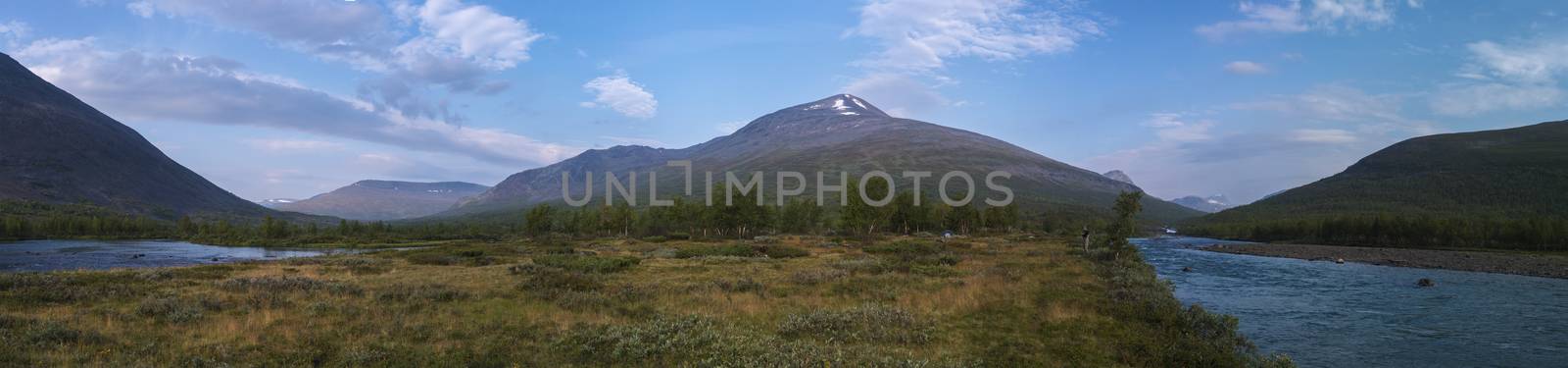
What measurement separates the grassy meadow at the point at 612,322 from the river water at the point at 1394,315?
490 centimetres

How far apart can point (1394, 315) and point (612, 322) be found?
1414 inches

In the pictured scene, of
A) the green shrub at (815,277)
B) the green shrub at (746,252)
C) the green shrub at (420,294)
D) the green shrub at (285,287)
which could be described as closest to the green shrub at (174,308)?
the green shrub at (285,287)

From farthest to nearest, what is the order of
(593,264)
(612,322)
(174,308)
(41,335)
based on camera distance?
(593,264) → (174,308) → (612,322) → (41,335)

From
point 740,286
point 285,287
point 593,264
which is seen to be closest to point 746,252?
point 593,264

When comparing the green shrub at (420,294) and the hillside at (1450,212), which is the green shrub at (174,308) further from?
the hillside at (1450,212)

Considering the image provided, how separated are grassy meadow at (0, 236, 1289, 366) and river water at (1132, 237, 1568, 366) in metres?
4.90

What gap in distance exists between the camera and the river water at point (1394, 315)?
2077 cm

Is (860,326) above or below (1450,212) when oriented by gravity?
below

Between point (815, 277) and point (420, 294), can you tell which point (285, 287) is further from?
point (815, 277)

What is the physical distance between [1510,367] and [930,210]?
323 ft

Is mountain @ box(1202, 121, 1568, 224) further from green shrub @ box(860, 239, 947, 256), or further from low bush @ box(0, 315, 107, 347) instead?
low bush @ box(0, 315, 107, 347)

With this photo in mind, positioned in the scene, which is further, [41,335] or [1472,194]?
[1472,194]

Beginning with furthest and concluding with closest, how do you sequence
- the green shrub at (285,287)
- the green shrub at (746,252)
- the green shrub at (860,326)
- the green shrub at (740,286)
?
1. the green shrub at (746,252)
2. the green shrub at (740,286)
3. the green shrub at (285,287)
4. the green shrub at (860,326)

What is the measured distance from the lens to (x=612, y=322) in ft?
60.1
